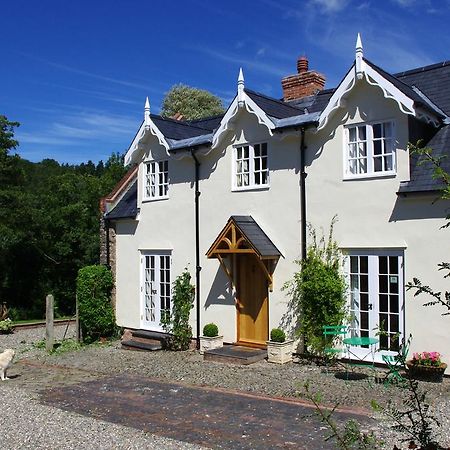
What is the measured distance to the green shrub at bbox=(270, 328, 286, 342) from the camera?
1345cm

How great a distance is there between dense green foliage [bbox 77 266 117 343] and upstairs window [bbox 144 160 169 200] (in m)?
3.30

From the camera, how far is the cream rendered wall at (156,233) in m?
16.4

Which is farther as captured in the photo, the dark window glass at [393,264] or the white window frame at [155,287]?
the white window frame at [155,287]

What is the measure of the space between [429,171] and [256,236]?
15.2ft

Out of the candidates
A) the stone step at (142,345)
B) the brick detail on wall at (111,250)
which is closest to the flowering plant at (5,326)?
the brick detail on wall at (111,250)

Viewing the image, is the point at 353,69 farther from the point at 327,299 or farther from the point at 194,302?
the point at 194,302

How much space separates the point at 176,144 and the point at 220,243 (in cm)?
377

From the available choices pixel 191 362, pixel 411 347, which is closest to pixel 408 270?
pixel 411 347

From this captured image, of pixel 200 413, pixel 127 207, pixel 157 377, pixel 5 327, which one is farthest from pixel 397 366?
pixel 5 327

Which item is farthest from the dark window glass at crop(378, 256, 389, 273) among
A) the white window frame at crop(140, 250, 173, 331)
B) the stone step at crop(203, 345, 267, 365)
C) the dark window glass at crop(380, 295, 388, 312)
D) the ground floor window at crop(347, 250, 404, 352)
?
the white window frame at crop(140, 250, 173, 331)

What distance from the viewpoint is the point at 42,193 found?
34.2 meters

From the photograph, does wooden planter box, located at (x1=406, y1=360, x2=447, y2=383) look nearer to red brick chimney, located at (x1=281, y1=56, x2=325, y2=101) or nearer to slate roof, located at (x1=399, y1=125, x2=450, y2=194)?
slate roof, located at (x1=399, y1=125, x2=450, y2=194)

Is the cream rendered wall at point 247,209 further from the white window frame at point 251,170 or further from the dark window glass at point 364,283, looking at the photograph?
the dark window glass at point 364,283

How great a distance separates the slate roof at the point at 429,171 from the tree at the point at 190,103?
33.9m
